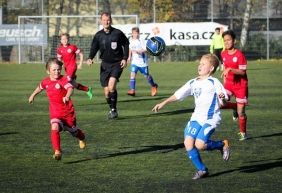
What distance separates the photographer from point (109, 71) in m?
15.6

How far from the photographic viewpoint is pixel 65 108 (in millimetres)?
10359

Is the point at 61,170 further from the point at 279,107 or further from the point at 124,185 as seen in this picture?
the point at 279,107

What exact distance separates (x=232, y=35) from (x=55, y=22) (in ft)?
120

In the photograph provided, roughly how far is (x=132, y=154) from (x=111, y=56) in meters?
5.11

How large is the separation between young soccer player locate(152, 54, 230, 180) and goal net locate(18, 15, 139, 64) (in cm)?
3320

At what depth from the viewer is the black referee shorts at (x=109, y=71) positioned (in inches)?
611

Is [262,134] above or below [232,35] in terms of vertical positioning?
below

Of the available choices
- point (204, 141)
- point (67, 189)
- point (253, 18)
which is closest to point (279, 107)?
point (204, 141)

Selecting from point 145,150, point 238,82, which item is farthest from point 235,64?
point 145,150

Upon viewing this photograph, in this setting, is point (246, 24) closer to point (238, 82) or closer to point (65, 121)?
point (238, 82)

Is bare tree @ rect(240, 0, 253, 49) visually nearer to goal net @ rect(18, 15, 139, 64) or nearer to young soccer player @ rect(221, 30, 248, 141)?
goal net @ rect(18, 15, 139, 64)

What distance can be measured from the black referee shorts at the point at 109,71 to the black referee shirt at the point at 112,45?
0.09 m

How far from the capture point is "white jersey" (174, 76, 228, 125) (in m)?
9.00

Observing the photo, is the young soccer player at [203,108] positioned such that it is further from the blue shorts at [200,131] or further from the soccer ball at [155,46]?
the soccer ball at [155,46]
